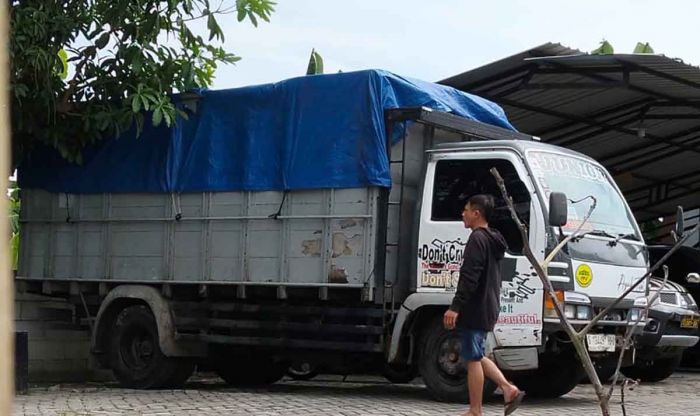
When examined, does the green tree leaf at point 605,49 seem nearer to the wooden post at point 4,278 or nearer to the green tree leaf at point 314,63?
the green tree leaf at point 314,63

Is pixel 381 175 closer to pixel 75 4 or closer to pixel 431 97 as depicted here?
pixel 431 97

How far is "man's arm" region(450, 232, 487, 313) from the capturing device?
7.86 m

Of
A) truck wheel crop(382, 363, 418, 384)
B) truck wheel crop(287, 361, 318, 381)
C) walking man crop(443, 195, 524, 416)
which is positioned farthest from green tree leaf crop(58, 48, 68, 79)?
walking man crop(443, 195, 524, 416)

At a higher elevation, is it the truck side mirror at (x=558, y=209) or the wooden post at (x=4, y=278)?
the truck side mirror at (x=558, y=209)

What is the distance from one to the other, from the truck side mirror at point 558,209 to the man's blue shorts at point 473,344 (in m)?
1.35

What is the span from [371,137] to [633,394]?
4.23m

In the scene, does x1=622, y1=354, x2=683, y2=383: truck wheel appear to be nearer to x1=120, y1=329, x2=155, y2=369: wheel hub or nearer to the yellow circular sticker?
the yellow circular sticker

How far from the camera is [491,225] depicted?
930 centimetres

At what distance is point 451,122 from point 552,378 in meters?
2.76

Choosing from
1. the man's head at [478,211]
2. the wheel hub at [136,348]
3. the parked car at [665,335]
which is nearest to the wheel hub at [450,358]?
the man's head at [478,211]

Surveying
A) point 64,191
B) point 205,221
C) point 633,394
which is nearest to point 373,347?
point 205,221

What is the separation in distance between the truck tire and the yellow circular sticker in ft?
14.2

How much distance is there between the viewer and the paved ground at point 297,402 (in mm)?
8867

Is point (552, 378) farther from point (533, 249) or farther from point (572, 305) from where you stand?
point (533, 249)
